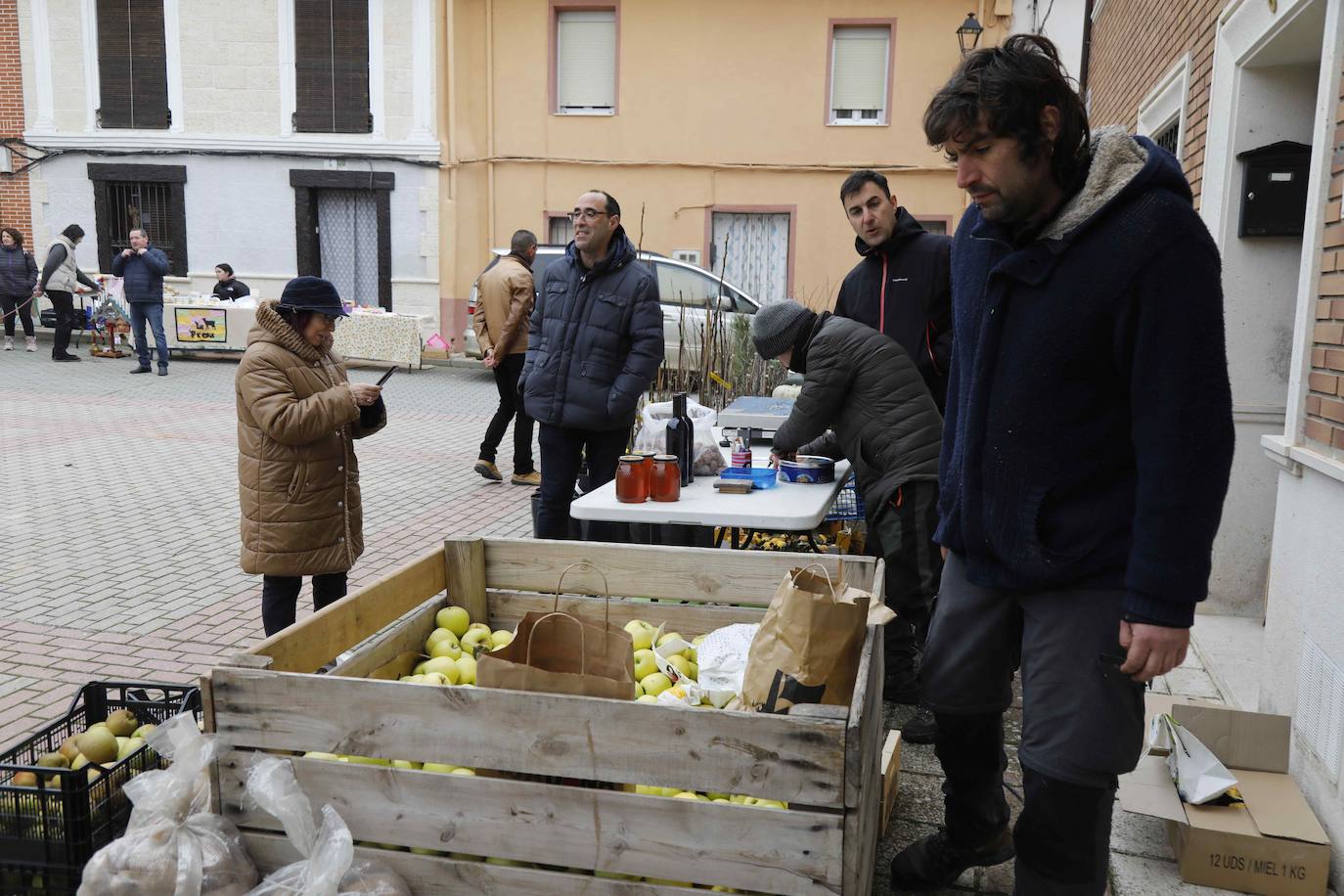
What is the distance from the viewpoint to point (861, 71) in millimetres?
18359

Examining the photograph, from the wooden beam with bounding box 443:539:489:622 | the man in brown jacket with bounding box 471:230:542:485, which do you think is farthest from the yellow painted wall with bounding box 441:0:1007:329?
the wooden beam with bounding box 443:539:489:622

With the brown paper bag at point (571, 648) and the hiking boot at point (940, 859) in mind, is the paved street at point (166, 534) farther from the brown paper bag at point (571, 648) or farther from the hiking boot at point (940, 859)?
the brown paper bag at point (571, 648)

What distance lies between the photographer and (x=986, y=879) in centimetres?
302

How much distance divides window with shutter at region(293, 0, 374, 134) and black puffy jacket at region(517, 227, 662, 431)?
49.6 feet

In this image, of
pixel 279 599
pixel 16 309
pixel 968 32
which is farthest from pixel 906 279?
pixel 16 309

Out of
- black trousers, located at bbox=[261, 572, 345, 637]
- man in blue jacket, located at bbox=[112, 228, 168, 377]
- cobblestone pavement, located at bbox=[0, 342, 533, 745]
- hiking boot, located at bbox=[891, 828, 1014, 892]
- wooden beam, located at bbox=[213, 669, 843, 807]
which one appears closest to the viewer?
wooden beam, located at bbox=[213, 669, 843, 807]

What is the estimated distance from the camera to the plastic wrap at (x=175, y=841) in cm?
228

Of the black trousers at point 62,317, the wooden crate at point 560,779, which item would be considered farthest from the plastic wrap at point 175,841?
the black trousers at point 62,317

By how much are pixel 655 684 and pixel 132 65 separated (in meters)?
20.5

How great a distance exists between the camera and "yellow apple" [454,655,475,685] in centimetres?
296

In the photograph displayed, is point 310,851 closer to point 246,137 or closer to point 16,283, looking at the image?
point 16,283

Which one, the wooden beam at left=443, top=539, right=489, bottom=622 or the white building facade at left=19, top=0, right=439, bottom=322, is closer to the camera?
the wooden beam at left=443, top=539, right=489, bottom=622

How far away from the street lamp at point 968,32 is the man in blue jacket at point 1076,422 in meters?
13.9

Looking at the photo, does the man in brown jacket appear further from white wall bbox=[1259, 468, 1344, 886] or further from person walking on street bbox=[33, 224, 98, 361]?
person walking on street bbox=[33, 224, 98, 361]
